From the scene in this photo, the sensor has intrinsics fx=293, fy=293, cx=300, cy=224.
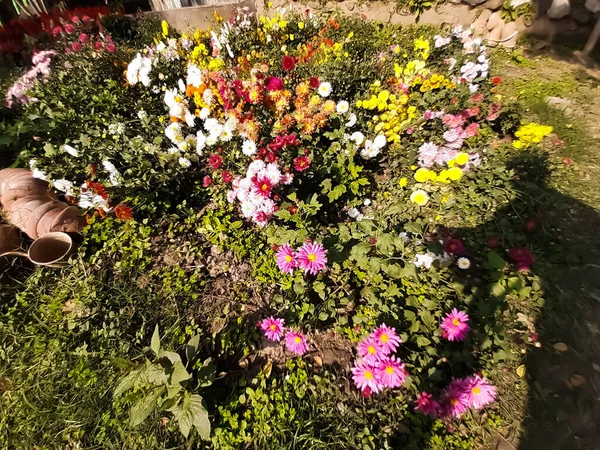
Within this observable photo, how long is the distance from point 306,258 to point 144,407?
3.90 ft

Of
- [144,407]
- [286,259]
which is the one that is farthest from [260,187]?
[144,407]

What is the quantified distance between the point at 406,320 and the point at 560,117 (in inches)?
126

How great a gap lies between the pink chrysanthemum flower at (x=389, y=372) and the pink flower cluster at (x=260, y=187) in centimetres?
120

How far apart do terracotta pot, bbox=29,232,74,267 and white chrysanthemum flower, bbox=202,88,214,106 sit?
162cm

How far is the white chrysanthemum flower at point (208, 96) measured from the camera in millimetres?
2504

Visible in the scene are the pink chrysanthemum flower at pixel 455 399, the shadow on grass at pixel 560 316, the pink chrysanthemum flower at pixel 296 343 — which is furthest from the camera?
the pink chrysanthemum flower at pixel 296 343

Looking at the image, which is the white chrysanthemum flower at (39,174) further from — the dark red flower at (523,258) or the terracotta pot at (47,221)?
the dark red flower at (523,258)

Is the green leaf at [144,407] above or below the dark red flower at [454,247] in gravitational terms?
below

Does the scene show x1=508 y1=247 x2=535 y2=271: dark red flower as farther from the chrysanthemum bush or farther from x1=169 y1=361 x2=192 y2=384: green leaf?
x1=169 y1=361 x2=192 y2=384: green leaf

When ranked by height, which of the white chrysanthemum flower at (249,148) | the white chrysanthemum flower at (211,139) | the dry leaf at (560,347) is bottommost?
the dry leaf at (560,347)

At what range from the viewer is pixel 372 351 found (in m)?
1.59

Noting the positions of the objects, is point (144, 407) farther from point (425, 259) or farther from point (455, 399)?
point (425, 259)

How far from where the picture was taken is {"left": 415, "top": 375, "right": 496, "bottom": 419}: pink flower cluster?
157 centimetres

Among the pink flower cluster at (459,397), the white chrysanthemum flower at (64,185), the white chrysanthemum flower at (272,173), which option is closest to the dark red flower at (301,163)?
the white chrysanthemum flower at (272,173)
